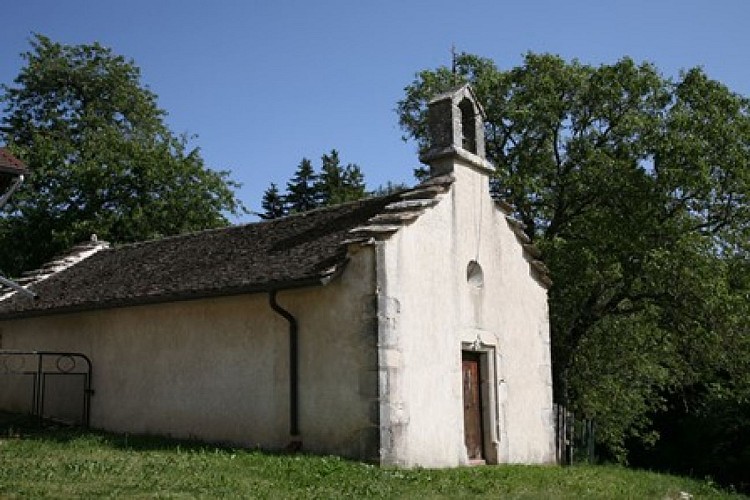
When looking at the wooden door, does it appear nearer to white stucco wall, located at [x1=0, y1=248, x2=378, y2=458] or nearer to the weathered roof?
white stucco wall, located at [x1=0, y1=248, x2=378, y2=458]

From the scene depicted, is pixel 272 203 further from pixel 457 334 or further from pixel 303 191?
pixel 457 334

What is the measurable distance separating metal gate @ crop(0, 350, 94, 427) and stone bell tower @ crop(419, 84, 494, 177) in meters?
8.81

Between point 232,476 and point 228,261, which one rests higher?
point 228,261

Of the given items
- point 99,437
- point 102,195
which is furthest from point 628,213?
point 102,195

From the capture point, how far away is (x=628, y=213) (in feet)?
66.8

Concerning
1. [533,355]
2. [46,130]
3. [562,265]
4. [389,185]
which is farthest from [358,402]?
[389,185]

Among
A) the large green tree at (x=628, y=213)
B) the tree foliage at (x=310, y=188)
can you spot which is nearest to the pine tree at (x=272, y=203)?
the tree foliage at (x=310, y=188)

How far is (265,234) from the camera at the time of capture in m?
16.5

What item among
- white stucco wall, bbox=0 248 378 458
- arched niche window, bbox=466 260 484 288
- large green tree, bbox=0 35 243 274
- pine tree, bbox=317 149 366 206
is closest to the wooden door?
arched niche window, bbox=466 260 484 288

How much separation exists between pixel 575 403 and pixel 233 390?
13.3m

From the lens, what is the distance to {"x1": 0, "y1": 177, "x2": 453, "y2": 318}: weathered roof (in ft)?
42.8

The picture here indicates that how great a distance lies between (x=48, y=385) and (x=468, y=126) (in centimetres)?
1110

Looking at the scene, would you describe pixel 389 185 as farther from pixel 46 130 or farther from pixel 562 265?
pixel 562 265

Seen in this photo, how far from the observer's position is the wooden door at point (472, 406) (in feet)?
46.8
